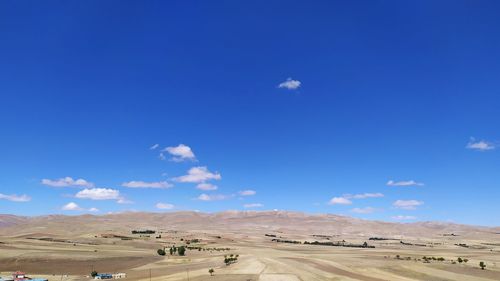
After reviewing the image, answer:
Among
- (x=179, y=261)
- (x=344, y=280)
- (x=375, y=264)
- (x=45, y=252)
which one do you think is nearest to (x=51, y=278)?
(x=179, y=261)

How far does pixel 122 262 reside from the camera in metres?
131

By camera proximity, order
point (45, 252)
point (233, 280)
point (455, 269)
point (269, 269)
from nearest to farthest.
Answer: point (233, 280), point (269, 269), point (455, 269), point (45, 252)

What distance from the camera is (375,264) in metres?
124

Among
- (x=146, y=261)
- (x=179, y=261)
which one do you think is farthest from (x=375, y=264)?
(x=146, y=261)

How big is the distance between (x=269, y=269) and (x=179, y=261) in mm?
35831

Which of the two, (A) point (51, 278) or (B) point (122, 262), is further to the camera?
(B) point (122, 262)

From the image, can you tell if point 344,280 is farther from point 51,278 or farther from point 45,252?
point 45,252

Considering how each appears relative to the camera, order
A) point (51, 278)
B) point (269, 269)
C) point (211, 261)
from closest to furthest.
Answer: point (51, 278)
point (269, 269)
point (211, 261)

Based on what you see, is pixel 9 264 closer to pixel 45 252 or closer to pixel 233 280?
pixel 45 252

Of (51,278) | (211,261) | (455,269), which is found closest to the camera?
(51,278)

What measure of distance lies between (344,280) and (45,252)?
101561 mm

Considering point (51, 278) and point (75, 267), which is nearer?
point (51, 278)

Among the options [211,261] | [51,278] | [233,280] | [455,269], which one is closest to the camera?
[233,280]

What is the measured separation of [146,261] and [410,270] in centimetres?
7486
